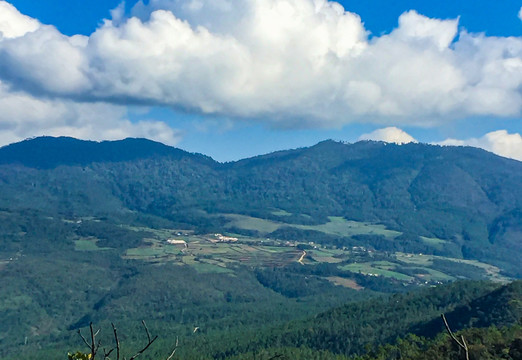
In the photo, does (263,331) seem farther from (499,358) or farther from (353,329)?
(499,358)

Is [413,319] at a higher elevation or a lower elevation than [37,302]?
higher

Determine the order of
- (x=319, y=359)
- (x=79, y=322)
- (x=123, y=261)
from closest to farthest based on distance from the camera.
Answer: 1. (x=319, y=359)
2. (x=79, y=322)
3. (x=123, y=261)

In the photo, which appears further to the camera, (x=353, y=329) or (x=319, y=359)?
(x=353, y=329)

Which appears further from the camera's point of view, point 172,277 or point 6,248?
point 6,248

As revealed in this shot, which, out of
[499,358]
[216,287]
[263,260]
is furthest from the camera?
[263,260]

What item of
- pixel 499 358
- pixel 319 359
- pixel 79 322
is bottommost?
pixel 79 322

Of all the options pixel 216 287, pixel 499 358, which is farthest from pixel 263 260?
pixel 499 358

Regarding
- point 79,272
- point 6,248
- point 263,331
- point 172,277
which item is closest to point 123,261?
point 79,272

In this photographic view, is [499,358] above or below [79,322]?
above

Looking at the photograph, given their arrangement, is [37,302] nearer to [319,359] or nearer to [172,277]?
[172,277]
